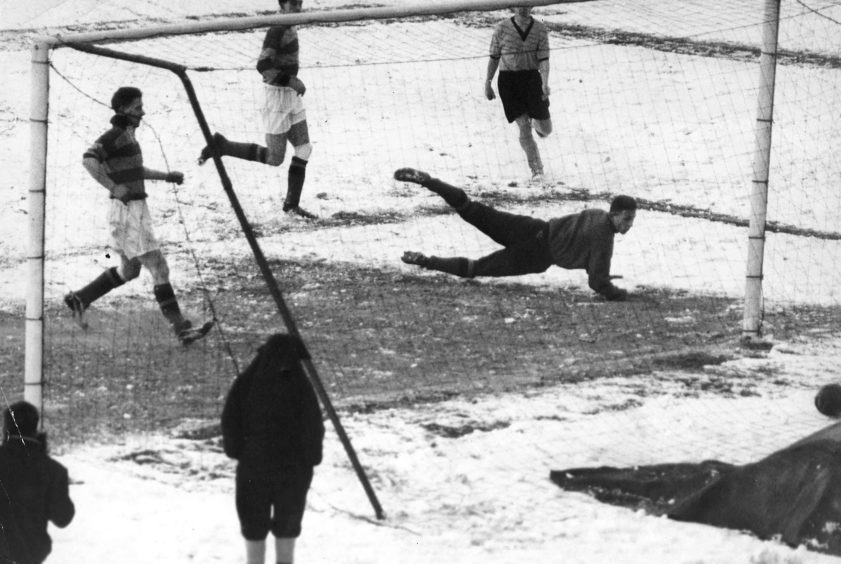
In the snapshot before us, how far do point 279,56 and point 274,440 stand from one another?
18.5 feet

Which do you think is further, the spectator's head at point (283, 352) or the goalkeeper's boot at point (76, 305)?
the goalkeeper's boot at point (76, 305)

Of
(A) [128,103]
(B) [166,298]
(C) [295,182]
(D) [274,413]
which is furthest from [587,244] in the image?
(D) [274,413]

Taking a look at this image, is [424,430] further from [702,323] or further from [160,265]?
[702,323]

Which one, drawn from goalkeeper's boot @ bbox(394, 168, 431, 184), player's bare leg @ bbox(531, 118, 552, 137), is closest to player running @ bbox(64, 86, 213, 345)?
goalkeeper's boot @ bbox(394, 168, 431, 184)

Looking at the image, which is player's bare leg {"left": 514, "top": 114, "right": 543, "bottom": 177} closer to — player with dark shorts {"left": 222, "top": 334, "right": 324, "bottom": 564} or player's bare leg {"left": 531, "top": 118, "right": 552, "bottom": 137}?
player's bare leg {"left": 531, "top": 118, "right": 552, "bottom": 137}

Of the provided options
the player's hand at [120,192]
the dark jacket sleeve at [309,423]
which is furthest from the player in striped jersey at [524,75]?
the dark jacket sleeve at [309,423]

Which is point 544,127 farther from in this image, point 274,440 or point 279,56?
point 274,440

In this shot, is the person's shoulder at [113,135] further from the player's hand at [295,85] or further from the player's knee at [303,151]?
the player's knee at [303,151]

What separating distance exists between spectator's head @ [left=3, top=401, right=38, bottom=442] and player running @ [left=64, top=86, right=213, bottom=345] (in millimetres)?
2792

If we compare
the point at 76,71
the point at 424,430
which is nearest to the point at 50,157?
the point at 76,71

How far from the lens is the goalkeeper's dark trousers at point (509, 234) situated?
10.5 metres

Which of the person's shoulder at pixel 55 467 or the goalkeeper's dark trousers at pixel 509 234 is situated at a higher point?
the goalkeeper's dark trousers at pixel 509 234

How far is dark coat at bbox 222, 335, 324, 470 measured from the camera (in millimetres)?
6199

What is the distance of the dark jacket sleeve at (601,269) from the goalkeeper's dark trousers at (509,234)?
32 centimetres
